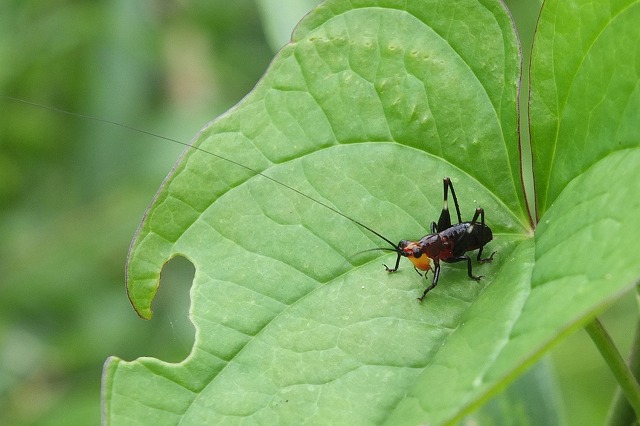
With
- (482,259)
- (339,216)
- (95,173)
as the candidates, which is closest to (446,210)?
(482,259)

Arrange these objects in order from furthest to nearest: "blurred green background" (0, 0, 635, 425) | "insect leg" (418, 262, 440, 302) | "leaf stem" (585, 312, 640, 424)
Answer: "blurred green background" (0, 0, 635, 425), "insect leg" (418, 262, 440, 302), "leaf stem" (585, 312, 640, 424)

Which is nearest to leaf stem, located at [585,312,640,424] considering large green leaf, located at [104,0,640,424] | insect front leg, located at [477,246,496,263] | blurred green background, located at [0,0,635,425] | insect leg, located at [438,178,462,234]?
large green leaf, located at [104,0,640,424]

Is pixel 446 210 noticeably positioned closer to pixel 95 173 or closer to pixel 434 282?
pixel 434 282

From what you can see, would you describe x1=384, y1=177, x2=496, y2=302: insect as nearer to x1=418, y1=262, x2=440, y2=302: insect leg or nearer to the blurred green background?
x1=418, y1=262, x2=440, y2=302: insect leg

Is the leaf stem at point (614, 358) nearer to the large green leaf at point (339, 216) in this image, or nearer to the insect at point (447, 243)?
the large green leaf at point (339, 216)

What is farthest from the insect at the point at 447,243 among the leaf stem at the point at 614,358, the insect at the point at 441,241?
the leaf stem at the point at 614,358
